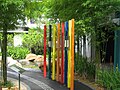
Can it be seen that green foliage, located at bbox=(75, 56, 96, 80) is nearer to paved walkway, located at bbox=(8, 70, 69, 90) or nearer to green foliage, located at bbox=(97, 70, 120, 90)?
paved walkway, located at bbox=(8, 70, 69, 90)

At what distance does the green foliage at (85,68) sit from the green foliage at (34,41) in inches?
382

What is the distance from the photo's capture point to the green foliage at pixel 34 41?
82.3 ft

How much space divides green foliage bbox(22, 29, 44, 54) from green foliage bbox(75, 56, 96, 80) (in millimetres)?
9697

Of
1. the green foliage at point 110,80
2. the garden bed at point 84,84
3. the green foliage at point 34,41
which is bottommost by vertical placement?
the garden bed at point 84,84

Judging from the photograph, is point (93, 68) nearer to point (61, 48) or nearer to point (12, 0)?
point (61, 48)

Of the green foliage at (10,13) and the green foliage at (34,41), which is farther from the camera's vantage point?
the green foliage at (34,41)

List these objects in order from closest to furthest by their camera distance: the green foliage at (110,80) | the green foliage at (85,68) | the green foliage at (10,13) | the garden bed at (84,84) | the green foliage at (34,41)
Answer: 1. the green foliage at (110,80)
2. the green foliage at (10,13)
3. the garden bed at (84,84)
4. the green foliage at (85,68)
5. the green foliage at (34,41)

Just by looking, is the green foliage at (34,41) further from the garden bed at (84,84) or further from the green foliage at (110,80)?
the green foliage at (110,80)

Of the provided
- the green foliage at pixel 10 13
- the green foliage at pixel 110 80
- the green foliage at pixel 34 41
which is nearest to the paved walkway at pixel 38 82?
the green foliage at pixel 110 80

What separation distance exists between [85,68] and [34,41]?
11832 millimetres

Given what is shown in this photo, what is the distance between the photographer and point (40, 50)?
87.2ft

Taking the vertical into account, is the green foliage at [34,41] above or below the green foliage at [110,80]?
above

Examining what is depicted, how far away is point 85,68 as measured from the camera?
1441 centimetres

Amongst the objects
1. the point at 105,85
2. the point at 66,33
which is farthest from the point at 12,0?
the point at 105,85
